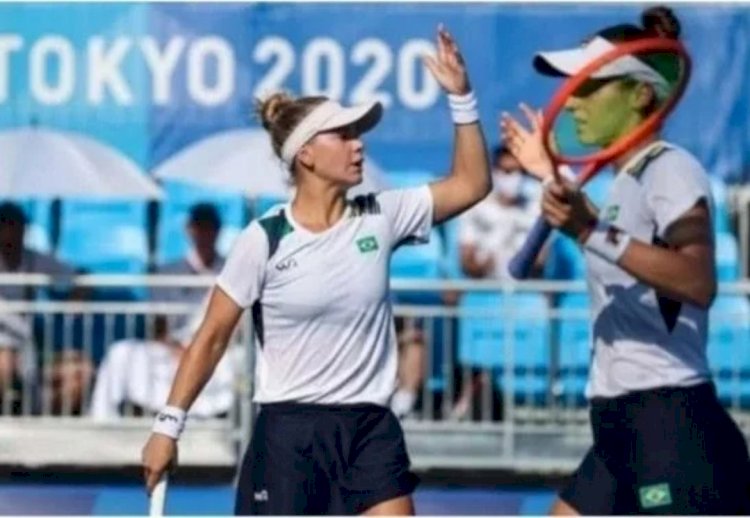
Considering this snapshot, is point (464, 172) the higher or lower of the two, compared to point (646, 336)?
higher

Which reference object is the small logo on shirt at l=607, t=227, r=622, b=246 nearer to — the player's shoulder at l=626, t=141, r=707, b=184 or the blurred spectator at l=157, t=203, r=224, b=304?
the player's shoulder at l=626, t=141, r=707, b=184

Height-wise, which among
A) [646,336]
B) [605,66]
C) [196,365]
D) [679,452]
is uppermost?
[605,66]

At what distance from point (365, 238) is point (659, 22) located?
3.30ft

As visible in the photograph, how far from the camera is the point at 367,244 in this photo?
7363mm

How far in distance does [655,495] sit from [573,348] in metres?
6.02

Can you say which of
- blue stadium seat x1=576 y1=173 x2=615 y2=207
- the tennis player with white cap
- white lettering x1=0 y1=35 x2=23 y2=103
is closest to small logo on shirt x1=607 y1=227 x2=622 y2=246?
the tennis player with white cap

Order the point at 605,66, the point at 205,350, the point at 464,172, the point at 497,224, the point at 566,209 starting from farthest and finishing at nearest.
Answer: the point at 497,224, the point at 464,172, the point at 205,350, the point at 605,66, the point at 566,209

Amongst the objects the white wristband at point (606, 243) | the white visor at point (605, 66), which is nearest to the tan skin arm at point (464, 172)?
the white visor at point (605, 66)

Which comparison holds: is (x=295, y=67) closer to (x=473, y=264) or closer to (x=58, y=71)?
(x=58, y=71)

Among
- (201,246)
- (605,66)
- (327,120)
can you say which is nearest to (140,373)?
(201,246)

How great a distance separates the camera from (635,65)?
7.14 metres

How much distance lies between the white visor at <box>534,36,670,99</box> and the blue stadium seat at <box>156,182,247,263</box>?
6.40m

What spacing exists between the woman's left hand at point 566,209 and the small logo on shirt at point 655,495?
2.79 feet

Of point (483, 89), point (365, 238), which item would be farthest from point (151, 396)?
point (365, 238)
